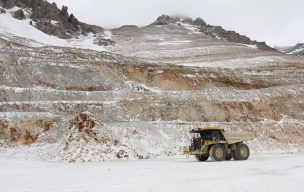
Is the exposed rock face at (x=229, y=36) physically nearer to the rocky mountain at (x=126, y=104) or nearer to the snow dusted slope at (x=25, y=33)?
the snow dusted slope at (x=25, y=33)

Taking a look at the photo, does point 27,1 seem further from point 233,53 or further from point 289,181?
point 289,181

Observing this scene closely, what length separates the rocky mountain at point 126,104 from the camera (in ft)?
91.1

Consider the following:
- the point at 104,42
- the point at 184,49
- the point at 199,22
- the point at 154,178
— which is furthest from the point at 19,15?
the point at 154,178

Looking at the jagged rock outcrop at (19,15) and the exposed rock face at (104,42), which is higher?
the jagged rock outcrop at (19,15)

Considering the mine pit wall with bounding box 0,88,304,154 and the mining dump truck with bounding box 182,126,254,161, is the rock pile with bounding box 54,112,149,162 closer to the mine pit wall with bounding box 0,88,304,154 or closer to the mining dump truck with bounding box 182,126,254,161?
the mine pit wall with bounding box 0,88,304,154

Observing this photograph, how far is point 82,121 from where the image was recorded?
27094 mm

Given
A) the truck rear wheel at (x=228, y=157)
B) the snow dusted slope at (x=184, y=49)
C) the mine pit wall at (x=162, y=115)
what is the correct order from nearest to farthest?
the truck rear wheel at (x=228, y=157) < the mine pit wall at (x=162, y=115) < the snow dusted slope at (x=184, y=49)

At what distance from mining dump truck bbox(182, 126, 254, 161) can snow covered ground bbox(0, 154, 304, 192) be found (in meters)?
3.74

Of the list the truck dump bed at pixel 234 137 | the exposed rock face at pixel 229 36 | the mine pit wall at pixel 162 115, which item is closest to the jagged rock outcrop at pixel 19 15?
the exposed rock face at pixel 229 36

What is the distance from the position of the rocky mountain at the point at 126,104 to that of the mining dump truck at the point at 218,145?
11.0ft

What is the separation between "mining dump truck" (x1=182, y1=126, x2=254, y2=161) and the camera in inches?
979

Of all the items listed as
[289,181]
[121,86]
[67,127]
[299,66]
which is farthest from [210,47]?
[289,181]

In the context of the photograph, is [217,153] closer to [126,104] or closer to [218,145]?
[218,145]

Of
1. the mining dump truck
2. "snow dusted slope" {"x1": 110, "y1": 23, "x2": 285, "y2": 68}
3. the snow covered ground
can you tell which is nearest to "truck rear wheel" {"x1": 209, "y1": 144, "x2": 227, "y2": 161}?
the mining dump truck
